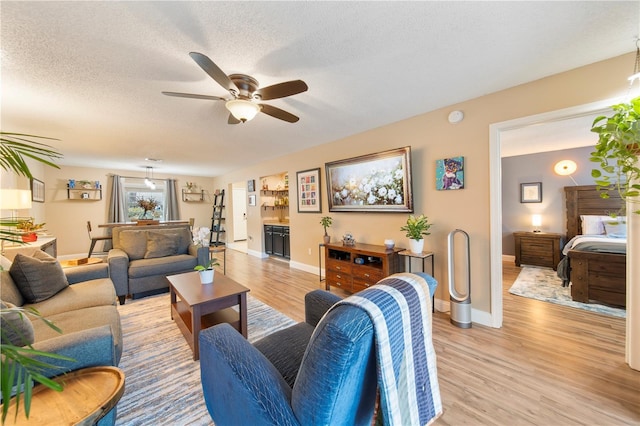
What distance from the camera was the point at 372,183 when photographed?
335cm

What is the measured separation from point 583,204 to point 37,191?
34.3 feet

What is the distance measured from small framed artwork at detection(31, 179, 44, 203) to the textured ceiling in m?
2.55

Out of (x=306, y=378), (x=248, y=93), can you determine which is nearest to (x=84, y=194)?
(x=248, y=93)

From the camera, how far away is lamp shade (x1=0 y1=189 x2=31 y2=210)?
2680mm

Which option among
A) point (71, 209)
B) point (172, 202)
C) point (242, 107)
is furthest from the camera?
point (172, 202)

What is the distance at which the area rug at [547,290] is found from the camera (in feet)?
9.04

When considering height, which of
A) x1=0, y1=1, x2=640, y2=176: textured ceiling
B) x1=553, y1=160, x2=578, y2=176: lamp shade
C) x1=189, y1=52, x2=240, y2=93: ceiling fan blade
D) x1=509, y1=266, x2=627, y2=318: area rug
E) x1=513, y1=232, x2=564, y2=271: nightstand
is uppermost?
x1=0, y1=1, x2=640, y2=176: textured ceiling

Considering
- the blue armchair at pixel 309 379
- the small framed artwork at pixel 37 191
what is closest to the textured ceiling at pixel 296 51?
the blue armchair at pixel 309 379

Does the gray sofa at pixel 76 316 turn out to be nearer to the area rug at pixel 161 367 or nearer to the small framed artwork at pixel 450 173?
the area rug at pixel 161 367

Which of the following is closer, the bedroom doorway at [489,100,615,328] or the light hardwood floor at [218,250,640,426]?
the light hardwood floor at [218,250,640,426]

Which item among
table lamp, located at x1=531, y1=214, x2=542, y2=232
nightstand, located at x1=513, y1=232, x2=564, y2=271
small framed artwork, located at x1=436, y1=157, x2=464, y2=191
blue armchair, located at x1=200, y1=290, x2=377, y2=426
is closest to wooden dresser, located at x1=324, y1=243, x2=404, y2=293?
small framed artwork, located at x1=436, y1=157, x2=464, y2=191

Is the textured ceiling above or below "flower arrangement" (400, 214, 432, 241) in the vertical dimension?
above

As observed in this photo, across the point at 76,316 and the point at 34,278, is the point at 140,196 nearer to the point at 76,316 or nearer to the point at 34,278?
the point at 34,278

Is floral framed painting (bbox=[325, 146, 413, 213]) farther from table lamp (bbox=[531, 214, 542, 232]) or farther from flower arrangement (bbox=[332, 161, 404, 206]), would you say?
table lamp (bbox=[531, 214, 542, 232])
